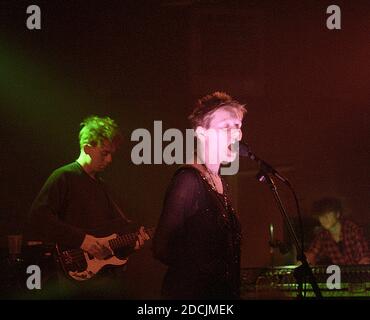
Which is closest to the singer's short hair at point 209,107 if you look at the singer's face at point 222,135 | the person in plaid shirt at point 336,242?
the singer's face at point 222,135

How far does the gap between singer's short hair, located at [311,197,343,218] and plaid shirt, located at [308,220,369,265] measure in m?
0.16

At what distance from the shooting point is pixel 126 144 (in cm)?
430

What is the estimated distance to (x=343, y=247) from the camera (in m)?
4.45

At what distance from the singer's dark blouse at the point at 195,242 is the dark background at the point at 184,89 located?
1.65 metres

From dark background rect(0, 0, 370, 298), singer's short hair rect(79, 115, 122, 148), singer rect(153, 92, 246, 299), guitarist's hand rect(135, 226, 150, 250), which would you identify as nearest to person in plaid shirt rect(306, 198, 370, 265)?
dark background rect(0, 0, 370, 298)

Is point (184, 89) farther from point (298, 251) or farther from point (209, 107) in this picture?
point (298, 251)

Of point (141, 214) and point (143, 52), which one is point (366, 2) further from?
point (141, 214)

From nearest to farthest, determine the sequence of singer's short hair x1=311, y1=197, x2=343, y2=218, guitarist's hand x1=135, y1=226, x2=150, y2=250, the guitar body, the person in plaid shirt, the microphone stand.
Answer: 1. the microphone stand
2. the guitar body
3. guitarist's hand x1=135, y1=226, x2=150, y2=250
4. the person in plaid shirt
5. singer's short hair x1=311, y1=197, x2=343, y2=218

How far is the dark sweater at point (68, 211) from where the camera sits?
11.6 feet

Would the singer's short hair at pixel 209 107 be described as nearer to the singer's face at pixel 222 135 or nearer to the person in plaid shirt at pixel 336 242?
the singer's face at pixel 222 135

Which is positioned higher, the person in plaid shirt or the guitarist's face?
the guitarist's face

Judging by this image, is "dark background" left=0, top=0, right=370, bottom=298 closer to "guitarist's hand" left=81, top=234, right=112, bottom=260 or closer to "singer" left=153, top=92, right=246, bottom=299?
→ "guitarist's hand" left=81, top=234, right=112, bottom=260

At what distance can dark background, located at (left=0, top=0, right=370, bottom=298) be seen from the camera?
4.23 m

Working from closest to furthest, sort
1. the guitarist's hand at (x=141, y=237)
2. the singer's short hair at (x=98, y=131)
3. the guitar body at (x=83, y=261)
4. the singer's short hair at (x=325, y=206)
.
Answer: the guitar body at (x=83, y=261) < the guitarist's hand at (x=141, y=237) < the singer's short hair at (x=98, y=131) < the singer's short hair at (x=325, y=206)
